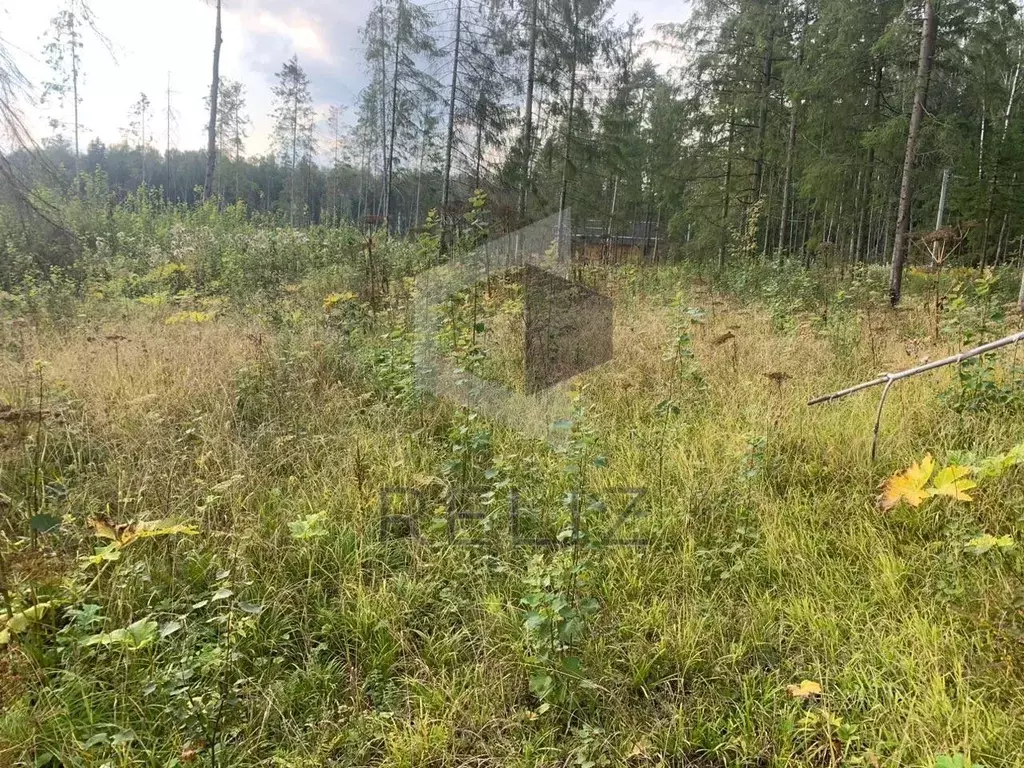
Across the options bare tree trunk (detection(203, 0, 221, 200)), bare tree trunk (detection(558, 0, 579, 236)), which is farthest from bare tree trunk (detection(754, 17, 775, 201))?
bare tree trunk (detection(203, 0, 221, 200))

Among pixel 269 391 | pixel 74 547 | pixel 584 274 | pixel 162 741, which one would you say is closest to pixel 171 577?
pixel 74 547

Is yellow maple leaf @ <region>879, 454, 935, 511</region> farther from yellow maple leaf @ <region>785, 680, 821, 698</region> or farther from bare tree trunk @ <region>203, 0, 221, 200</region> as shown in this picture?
bare tree trunk @ <region>203, 0, 221, 200</region>

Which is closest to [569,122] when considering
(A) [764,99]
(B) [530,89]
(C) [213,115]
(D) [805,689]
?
(B) [530,89]

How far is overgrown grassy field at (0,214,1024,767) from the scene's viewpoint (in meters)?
1.67

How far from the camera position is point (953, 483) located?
2014mm

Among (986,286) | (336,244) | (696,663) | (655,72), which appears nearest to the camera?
(696,663)

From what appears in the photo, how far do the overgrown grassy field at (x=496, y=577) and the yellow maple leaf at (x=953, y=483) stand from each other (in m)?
0.22

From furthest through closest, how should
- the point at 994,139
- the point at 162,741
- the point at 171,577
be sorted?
the point at 994,139 < the point at 171,577 < the point at 162,741

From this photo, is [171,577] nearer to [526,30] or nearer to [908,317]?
[908,317]

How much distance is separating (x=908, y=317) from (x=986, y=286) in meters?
3.08

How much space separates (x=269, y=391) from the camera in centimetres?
404

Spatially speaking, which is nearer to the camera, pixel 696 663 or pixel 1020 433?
pixel 696 663

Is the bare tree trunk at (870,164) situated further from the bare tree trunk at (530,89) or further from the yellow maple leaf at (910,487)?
the yellow maple leaf at (910,487)

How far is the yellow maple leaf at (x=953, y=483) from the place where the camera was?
1971 mm
